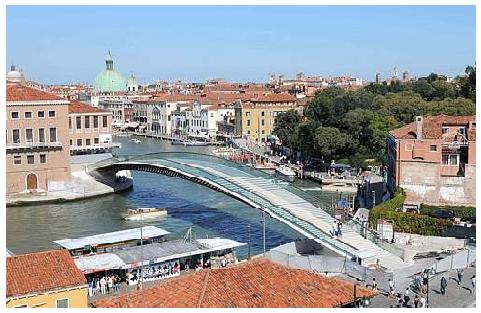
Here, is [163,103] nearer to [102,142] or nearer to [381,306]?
[102,142]

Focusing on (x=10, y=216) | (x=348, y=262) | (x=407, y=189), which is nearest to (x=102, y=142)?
(x=10, y=216)

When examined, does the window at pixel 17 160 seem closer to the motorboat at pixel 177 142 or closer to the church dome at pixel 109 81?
the motorboat at pixel 177 142

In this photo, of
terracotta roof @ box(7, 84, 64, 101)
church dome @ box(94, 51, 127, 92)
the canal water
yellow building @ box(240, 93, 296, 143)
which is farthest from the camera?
church dome @ box(94, 51, 127, 92)

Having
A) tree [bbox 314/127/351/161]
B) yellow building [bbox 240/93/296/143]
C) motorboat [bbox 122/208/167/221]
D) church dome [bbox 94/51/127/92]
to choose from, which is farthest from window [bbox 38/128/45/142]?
church dome [bbox 94/51/127/92]

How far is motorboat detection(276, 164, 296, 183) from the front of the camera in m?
29.1

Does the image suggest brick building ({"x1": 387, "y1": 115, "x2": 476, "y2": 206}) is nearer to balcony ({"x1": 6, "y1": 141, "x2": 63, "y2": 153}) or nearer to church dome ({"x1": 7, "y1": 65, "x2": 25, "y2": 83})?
balcony ({"x1": 6, "y1": 141, "x2": 63, "y2": 153})

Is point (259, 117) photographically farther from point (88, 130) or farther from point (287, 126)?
point (88, 130)

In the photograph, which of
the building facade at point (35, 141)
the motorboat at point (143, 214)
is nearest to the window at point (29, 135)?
the building facade at point (35, 141)

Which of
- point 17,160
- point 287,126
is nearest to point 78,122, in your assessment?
point 17,160

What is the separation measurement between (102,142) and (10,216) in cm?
807

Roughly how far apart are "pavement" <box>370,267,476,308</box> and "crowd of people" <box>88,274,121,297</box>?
4411 millimetres

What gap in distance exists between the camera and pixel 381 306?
9.80 meters

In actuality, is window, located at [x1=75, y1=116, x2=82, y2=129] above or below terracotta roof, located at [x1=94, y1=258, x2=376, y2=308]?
above

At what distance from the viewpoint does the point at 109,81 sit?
80.3m
